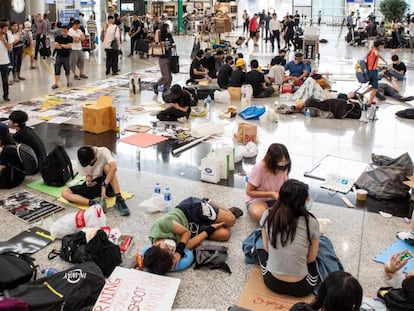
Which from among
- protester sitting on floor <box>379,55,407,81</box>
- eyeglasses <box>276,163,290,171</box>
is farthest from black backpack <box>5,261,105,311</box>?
protester sitting on floor <box>379,55,407,81</box>

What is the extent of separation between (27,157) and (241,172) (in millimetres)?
2900

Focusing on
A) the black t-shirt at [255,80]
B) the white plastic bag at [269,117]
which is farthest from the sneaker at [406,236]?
the black t-shirt at [255,80]

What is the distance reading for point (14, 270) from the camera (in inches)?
158

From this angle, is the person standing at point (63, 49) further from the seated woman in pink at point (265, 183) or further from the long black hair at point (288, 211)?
the long black hair at point (288, 211)

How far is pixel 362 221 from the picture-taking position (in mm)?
5426

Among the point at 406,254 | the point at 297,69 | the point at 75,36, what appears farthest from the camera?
the point at 297,69

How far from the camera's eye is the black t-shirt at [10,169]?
613cm

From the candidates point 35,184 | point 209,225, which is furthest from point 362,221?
point 35,184

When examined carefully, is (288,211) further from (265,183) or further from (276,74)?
(276,74)

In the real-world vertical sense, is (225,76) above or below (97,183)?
above

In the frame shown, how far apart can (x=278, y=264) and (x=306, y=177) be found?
3.05 metres

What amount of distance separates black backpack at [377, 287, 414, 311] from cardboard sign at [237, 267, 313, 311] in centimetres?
59

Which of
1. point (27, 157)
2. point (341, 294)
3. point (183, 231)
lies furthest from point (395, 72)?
point (341, 294)

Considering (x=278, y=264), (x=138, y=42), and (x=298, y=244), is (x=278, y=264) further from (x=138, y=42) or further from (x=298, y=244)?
(x=138, y=42)
